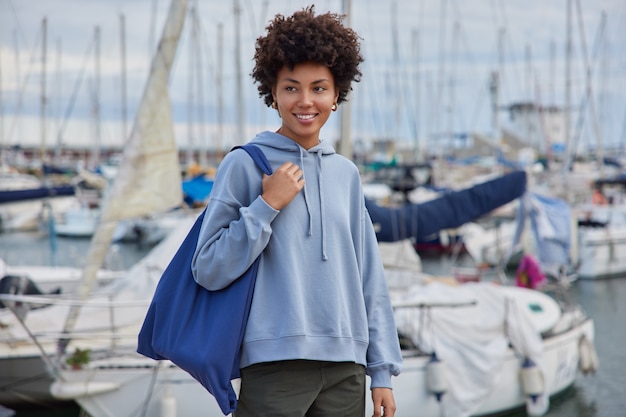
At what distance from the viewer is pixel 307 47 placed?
7.99ft

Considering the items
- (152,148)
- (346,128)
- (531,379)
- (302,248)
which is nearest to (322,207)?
(302,248)

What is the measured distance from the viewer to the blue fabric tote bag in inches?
88.9

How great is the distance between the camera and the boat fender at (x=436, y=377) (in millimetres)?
8742

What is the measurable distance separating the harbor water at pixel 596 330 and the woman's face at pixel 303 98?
25.2 ft

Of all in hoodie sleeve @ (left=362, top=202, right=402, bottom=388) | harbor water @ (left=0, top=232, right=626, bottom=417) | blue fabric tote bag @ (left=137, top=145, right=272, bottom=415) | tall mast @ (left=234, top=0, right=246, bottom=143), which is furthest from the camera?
tall mast @ (left=234, top=0, right=246, bottom=143)

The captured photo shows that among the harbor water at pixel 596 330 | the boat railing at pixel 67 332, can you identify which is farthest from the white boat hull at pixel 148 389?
the harbor water at pixel 596 330

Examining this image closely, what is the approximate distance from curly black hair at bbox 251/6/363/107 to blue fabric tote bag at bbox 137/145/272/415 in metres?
0.26

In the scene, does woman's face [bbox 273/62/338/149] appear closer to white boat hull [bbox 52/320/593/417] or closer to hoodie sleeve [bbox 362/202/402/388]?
hoodie sleeve [bbox 362/202/402/388]

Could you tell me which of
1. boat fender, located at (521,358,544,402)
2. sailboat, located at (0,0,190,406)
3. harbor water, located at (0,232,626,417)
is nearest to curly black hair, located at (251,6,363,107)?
sailboat, located at (0,0,190,406)

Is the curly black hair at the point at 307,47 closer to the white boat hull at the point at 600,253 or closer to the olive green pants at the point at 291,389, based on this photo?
the olive green pants at the point at 291,389

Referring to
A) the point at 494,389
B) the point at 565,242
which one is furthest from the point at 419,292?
the point at 565,242

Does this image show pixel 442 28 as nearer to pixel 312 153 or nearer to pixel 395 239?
pixel 395 239

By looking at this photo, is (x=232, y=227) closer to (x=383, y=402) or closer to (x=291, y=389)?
(x=291, y=389)

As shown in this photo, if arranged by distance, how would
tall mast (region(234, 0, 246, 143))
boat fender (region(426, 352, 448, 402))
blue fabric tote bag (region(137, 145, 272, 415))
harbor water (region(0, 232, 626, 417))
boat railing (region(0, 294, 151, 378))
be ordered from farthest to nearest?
tall mast (region(234, 0, 246, 143)) < harbor water (region(0, 232, 626, 417)) < boat fender (region(426, 352, 448, 402)) < boat railing (region(0, 294, 151, 378)) < blue fabric tote bag (region(137, 145, 272, 415))
